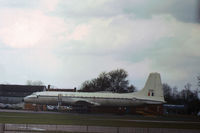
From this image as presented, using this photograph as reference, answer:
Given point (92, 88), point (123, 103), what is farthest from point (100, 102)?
point (92, 88)

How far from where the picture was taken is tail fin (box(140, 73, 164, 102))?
2483 inches

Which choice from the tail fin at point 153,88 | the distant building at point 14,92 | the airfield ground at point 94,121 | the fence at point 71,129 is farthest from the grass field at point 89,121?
the distant building at point 14,92

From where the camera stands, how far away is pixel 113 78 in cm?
10500

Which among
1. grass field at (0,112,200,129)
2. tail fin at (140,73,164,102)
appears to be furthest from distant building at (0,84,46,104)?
grass field at (0,112,200,129)

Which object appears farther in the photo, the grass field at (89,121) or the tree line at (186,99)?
the tree line at (186,99)

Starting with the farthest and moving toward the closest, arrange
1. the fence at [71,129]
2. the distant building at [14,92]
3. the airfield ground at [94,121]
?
the distant building at [14,92] → the airfield ground at [94,121] → the fence at [71,129]

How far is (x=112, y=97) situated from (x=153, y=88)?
8.00 metres

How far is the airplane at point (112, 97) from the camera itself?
2484 inches

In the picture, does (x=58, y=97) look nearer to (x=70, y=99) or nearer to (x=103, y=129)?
(x=70, y=99)

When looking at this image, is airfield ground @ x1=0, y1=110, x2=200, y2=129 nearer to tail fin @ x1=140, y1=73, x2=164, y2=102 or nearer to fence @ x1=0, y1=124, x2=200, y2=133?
fence @ x1=0, y1=124, x2=200, y2=133

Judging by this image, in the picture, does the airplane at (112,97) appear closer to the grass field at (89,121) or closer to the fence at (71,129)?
the grass field at (89,121)

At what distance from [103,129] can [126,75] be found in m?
81.8

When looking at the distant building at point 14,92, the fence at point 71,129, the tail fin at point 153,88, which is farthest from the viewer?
the distant building at point 14,92

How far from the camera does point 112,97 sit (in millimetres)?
64562
